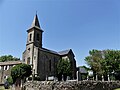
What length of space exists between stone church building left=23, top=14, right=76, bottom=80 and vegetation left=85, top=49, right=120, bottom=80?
23.2 ft

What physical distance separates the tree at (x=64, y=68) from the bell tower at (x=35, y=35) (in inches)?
311

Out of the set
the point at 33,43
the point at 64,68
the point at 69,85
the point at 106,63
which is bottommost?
the point at 69,85

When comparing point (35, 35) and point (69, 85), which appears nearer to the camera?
point (69, 85)

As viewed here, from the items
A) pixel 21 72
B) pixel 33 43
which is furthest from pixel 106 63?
pixel 21 72

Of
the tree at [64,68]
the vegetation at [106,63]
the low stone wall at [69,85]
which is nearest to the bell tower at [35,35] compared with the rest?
the tree at [64,68]

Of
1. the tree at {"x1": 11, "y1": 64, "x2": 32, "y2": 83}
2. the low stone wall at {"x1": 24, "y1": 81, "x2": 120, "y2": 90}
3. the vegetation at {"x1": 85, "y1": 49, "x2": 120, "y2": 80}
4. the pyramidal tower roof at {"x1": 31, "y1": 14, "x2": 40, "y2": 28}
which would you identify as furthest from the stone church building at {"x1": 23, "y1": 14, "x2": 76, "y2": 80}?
the low stone wall at {"x1": 24, "y1": 81, "x2": 120, "y2": 90}

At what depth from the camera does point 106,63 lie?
4222 cm

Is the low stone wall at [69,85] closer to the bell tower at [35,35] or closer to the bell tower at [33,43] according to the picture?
the bell tower at [33,43]

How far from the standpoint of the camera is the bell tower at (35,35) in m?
43.6

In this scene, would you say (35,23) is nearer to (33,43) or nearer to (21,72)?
(33,43)

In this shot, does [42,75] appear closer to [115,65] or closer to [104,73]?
[104,73]

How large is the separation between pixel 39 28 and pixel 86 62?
17506 mm

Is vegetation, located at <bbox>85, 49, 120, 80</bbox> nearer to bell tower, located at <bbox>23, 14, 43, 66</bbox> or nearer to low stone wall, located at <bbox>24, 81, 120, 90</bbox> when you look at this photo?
bell tower, located at <bbox>23, 14, 43, 66</bbox>

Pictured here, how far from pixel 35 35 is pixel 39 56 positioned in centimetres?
683
